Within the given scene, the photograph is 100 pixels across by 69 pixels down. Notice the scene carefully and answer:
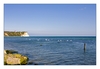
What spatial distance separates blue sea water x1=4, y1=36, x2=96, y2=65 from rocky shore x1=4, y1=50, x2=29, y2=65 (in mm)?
121

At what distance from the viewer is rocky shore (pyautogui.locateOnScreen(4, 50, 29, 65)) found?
551 centimetres

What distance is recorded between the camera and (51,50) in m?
6.30

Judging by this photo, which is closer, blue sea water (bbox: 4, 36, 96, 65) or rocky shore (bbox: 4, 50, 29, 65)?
rocky shore (bbox: 4, 50, 29, 65)

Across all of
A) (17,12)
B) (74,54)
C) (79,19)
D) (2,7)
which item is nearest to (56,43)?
(74,54)

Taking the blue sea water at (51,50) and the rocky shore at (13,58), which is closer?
the rocky shore at (13,58)

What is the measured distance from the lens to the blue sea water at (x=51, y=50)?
18.7ft

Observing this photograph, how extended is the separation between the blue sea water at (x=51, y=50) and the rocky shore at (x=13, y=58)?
121 mm

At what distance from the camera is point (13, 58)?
5.66 m

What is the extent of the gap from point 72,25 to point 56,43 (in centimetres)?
91

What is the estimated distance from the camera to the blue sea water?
5.69 metres

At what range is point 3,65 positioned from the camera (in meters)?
5.38

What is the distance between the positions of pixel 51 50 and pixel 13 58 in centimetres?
116

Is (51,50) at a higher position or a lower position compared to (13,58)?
higher

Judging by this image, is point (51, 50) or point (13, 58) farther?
point (51, 50)
